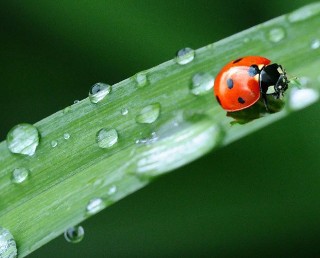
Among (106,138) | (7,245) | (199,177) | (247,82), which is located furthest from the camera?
(199,177)

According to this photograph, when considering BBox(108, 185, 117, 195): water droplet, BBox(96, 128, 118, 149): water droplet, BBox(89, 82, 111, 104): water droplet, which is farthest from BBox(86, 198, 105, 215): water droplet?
BBox(89, 82, 111, 104): water droplet

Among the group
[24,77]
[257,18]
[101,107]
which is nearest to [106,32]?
[24,77]

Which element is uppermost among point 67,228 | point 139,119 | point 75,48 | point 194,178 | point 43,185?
point 75,48

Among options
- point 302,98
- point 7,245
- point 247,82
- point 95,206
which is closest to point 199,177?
point 247,82

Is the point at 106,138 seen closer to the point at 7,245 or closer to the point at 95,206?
Result: the point at 95,206

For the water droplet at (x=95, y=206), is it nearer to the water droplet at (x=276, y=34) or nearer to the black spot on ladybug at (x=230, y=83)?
the black spot on ladybug at (x=230, y=83)

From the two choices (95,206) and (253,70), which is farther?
(253,70)

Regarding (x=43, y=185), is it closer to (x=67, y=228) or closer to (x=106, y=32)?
(x=67, y=228)
